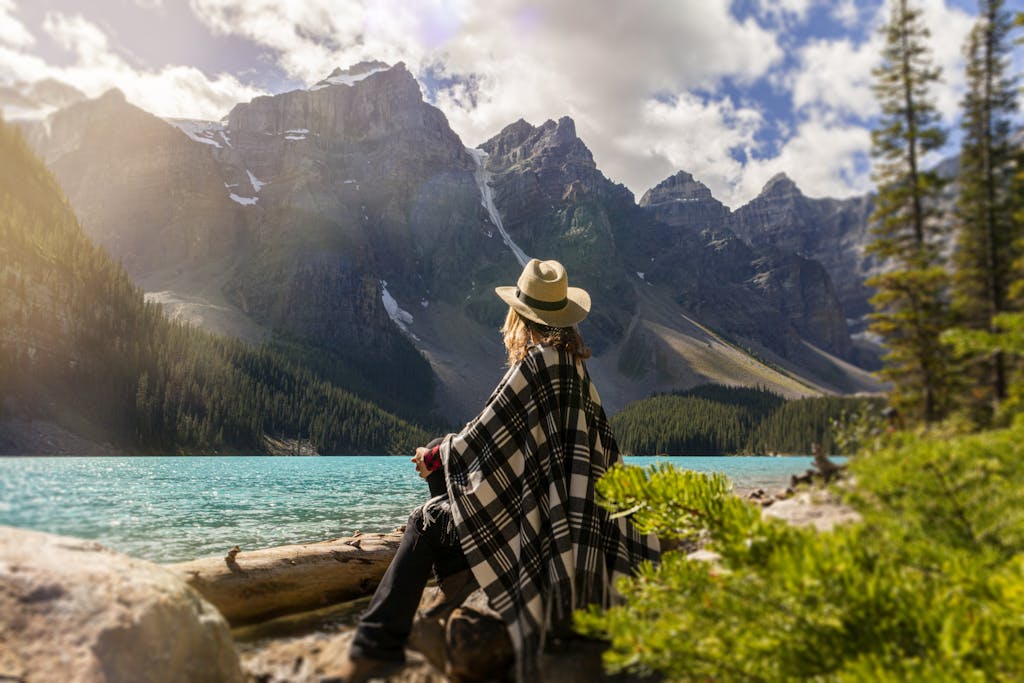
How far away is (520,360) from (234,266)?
18535cm

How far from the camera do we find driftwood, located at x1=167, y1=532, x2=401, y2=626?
4.34m

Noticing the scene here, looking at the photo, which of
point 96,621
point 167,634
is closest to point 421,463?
point 167,634

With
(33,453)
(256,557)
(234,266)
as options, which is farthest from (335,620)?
(234,266)

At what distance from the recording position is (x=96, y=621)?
8.17ft

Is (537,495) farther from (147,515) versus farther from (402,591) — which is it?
(147,515)

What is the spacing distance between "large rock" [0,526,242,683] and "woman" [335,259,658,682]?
34.4 inches

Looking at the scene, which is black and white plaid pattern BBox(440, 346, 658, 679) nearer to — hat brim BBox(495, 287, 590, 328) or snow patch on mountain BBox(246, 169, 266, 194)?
hat brim BBox(495, 287, 590, 328)

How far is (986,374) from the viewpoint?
25.9 ft

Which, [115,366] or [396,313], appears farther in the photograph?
[396,313]

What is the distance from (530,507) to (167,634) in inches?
80.3

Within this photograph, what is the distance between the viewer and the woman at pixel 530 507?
3.43m

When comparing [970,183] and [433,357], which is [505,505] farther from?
[433,357]

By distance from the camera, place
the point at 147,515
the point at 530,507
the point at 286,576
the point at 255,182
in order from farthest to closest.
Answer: the point at 255,182
the point at 286,576
the point at 147,515
the point at 530,507

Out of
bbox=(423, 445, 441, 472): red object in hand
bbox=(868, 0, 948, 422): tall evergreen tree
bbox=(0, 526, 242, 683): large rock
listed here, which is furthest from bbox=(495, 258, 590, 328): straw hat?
bbox=(868, 0, 948, 422): tall evergreen tree
